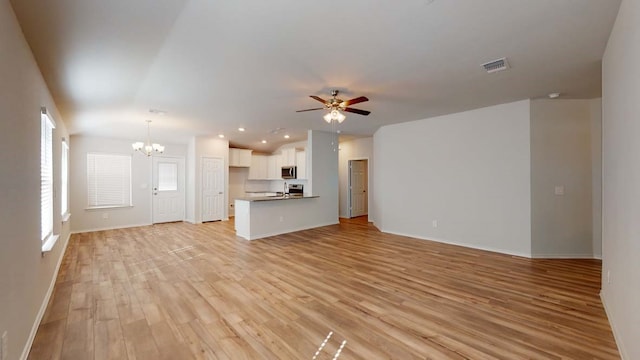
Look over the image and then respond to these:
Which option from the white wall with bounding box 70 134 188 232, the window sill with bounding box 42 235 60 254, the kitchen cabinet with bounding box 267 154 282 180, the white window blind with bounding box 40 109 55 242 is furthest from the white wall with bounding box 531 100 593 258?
the white wall with bounding box 70 134 188 232

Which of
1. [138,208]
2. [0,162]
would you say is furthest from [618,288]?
[138,208]

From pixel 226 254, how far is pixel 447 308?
3.55 meters

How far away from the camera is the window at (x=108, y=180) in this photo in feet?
23.0

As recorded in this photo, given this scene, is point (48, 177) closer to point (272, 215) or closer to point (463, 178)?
point (272, 215)

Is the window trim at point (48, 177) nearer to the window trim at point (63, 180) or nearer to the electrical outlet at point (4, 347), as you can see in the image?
the window trim at point (63, 180)

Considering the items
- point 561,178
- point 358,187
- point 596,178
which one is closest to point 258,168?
point 358,187

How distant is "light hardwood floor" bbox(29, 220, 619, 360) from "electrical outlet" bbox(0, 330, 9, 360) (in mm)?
466

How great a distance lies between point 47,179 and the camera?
3219 mm

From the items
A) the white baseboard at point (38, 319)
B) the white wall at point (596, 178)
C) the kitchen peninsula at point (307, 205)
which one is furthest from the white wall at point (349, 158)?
the white baseboard at point (38, 319)

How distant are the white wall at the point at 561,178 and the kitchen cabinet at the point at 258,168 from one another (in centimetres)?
781

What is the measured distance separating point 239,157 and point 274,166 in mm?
1234

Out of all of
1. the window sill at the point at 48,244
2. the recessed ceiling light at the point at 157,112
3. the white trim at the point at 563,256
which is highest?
the recessed ceiling light at the point at 157,112

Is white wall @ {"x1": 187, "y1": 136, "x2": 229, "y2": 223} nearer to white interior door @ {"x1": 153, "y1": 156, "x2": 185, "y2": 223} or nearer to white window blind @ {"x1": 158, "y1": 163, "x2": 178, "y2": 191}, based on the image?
white interior door @ {"x1": 153, "y1": 156, "x2": 185, "y2": 223}

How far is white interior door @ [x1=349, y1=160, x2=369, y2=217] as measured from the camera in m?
9.07
